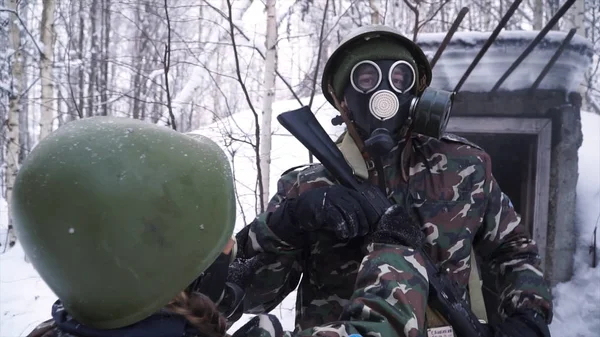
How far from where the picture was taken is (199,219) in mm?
1126

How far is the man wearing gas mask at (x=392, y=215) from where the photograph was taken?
5.81 feet

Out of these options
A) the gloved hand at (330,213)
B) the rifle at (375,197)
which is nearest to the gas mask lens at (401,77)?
the rifle at (375,197)

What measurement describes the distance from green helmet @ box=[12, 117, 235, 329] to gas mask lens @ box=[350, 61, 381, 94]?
1106 mm

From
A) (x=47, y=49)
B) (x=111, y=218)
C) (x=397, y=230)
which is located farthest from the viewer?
(x=47, y=49)

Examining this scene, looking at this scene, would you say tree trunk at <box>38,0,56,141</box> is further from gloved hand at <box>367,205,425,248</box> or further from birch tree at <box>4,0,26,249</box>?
gloved hand at <box>367,205,425,248</box>

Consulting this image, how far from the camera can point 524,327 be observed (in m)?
1.79

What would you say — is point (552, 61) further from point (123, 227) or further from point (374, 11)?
point (123, 227)

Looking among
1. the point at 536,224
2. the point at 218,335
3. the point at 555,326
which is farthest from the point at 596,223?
the point at 218,335

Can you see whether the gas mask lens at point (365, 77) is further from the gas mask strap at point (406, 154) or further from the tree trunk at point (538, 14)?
the tree trunk at point (538, 14)

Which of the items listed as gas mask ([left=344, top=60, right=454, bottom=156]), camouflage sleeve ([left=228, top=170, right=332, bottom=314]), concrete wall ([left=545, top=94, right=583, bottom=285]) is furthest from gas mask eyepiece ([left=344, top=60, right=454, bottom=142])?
concrete wall ([left=545, top=94, right=583, bottom=285])

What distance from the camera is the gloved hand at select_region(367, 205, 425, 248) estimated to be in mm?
1659

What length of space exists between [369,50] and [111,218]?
1.44 meters

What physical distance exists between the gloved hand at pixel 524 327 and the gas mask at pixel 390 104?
0.79 metres

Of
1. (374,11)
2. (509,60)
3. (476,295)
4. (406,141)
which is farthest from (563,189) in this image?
(406,141)
